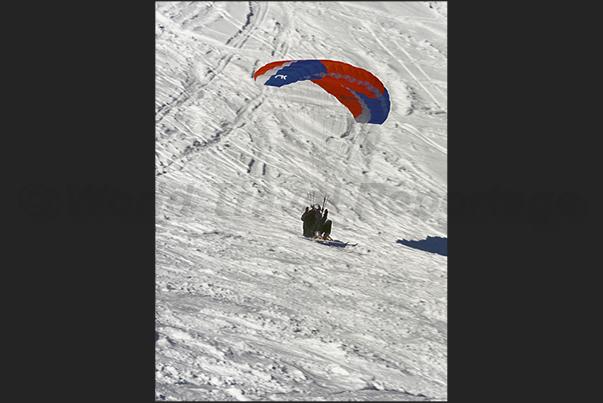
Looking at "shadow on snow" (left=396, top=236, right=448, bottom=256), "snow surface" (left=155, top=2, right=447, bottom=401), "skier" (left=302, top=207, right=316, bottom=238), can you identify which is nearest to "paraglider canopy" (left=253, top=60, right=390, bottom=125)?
"skier" (left=302, top=207, right=316, bottom=238)

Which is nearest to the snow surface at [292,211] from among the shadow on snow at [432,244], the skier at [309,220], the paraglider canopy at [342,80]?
the shadow on snow at [432,244]

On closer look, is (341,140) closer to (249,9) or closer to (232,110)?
(232,110)

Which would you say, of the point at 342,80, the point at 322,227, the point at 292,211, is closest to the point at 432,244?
the point at 322,227

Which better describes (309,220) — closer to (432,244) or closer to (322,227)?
(322,227)

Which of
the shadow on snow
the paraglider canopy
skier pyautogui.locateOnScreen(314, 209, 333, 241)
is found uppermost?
the paraglider canopy

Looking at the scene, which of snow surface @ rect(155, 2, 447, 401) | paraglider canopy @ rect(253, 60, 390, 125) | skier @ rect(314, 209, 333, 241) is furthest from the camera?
skier @ rect(314, 209, 333, 241)

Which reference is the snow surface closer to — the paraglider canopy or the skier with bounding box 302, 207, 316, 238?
the skier with bounding box 302, 207, 316, 238

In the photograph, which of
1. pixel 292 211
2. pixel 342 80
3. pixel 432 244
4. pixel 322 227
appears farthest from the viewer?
pixel 292 211
